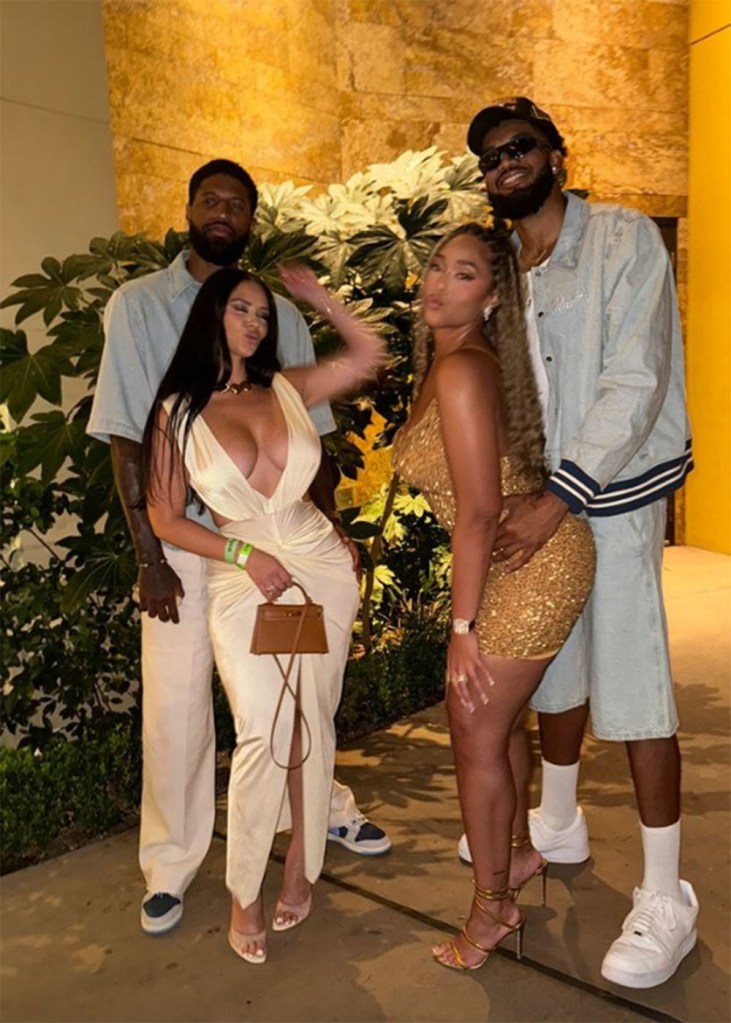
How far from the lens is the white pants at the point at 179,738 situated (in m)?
2.63

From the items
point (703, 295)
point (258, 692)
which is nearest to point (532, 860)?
point (258, 692)

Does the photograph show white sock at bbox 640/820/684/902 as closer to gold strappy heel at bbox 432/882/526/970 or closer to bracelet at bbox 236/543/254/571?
gold strappy heel at bbox 432/882/526/970

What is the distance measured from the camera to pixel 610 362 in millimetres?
2268

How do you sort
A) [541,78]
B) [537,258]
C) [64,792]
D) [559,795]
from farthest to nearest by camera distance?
1. [541,78]
2. [64,792]
3. [559,795]
4. [537,258]

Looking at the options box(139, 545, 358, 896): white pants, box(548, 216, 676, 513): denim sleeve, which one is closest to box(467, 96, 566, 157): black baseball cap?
box(548, 216, 676, 513): denim sleeve

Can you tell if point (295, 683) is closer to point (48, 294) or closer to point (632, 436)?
point (632, 436)

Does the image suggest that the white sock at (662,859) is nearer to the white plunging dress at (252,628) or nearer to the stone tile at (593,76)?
the white plunging dress at (252,628)

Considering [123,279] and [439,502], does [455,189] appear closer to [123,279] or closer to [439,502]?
[123,279]

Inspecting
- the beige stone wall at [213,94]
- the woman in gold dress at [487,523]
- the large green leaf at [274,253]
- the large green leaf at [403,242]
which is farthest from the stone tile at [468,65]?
the woman in gold dress at [487,523]

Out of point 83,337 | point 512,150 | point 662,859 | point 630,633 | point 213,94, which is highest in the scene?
point 213,94

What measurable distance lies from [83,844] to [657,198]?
6.06 m

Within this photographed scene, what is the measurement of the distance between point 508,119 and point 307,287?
907mm

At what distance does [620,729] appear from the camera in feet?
7.70

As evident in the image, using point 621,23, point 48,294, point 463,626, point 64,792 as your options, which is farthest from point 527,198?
point 621,23
